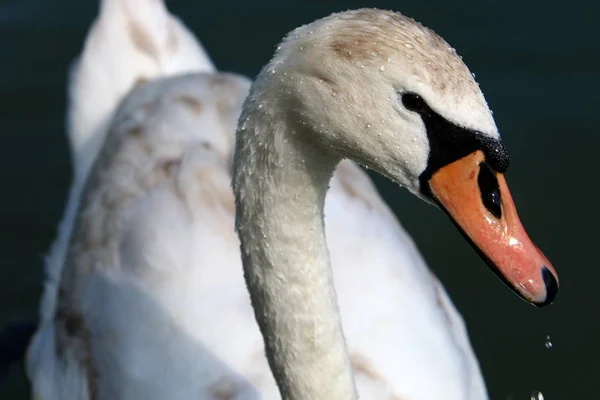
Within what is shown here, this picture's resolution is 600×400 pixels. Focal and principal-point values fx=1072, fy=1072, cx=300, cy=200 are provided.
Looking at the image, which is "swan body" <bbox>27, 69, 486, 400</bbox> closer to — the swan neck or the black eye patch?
the swan neck

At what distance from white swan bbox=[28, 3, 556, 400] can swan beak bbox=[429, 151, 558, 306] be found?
1449 millimetres

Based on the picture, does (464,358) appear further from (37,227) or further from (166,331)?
(37,227)

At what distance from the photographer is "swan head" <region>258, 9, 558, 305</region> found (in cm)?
243

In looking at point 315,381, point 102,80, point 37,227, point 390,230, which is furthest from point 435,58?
point 37,227

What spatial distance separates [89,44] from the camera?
19.1 feet

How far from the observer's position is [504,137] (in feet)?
20.8

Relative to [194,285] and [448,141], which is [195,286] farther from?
[448,141]

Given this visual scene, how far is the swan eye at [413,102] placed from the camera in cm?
243

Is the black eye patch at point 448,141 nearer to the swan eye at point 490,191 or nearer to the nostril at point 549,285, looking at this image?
the swan eye at point 490,191

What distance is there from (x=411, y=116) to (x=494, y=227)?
1.22 ft

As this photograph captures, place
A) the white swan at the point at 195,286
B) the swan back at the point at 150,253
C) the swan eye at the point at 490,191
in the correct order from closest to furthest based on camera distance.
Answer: the swan eye at the point at 490,191 < the white swan at the point at 195,286 < the swan back at the point at 150,253

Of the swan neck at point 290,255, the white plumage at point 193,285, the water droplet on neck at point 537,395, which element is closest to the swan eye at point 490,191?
the swan neck at point 290,255

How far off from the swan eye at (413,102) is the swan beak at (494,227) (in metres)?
0.20

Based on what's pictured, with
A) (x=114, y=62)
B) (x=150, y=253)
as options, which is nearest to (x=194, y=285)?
(x=150, y=253)
